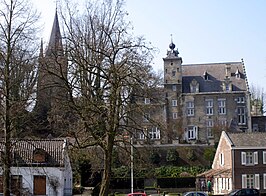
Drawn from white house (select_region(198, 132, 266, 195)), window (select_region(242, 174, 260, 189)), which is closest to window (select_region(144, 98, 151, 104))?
white house (select_region(198, 132, 266, 195))

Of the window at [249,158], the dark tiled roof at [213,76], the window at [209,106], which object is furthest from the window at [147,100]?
the dark tiled roof at [213,76]

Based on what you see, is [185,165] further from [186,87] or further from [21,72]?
[21,72]

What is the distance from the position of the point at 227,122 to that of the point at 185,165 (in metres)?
17.5

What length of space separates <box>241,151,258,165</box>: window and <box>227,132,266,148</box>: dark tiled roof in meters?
0.87

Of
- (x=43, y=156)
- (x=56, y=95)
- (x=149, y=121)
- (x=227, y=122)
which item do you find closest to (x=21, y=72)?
(x=56, y=95)

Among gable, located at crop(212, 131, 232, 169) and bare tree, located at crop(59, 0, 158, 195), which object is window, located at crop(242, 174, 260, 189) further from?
bare tree, located at crop(59, 0, 158, 195)

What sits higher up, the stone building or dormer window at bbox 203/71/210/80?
dormer window at bbox 203/71/210/80

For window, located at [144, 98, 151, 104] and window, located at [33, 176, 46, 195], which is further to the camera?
window, located at [33, 176, 46, 195]

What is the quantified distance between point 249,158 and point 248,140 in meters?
2.01

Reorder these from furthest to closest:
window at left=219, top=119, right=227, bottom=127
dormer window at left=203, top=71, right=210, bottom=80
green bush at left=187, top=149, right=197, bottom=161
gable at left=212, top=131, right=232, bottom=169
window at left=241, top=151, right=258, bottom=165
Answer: dormer window at left=203, top=71, right=210, bottom=80, window at left=219, top=119, right=227, bottom=127, green bush at left=187, top=149, right=197, bottom=161, gable at left=212, top=131, right=232, bottom=169, window at left=241, top=151, right=258, bottom=165

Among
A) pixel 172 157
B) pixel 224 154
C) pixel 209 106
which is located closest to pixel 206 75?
pixel 209 106

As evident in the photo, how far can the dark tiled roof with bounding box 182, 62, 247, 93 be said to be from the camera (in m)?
93.0

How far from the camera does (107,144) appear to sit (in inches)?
1064

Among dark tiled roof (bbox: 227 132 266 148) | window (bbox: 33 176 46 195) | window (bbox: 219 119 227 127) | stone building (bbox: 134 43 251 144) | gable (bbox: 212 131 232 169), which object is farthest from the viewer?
stone building (bbox: 134 43 251 144)
